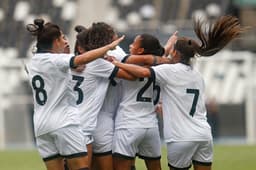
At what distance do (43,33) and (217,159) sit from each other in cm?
913

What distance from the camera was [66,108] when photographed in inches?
362

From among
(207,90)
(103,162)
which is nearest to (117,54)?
(103,162)

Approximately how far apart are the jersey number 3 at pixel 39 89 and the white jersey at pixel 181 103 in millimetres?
1116

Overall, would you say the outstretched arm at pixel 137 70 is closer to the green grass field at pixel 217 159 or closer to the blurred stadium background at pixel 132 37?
the green grass field at pixel 217 159

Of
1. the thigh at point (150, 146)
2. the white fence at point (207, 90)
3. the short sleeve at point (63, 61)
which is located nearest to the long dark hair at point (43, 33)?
the short sleeve at point (63, 61)

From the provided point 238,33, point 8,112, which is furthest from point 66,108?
point 8,112

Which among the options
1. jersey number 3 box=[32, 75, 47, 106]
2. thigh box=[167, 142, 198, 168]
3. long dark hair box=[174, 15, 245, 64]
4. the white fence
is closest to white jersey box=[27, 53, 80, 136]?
jersey number 3 box=[32, 75, 47, 106]

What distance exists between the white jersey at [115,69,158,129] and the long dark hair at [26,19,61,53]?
91 centimetres

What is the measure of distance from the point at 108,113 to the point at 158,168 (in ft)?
2.55

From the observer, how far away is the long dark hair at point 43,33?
29.9 ft

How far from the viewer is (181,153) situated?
30.9 feet

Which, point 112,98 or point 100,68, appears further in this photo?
point 112,98

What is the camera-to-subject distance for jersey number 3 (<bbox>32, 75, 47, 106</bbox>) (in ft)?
30.1

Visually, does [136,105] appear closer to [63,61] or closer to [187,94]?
[187,94]
